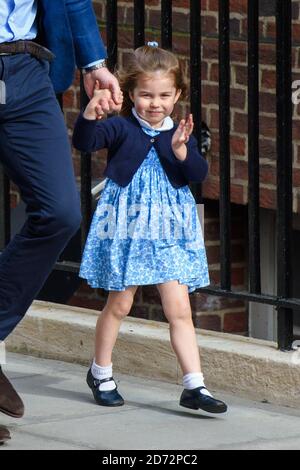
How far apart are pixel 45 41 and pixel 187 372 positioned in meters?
1.30

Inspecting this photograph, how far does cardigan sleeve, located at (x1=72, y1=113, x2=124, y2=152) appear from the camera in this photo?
4.93m

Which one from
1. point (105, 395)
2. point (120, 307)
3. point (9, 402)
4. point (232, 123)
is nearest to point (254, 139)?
point (120, 307)

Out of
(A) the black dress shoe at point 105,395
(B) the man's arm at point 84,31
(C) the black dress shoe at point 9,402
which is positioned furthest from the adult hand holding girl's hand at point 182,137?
(C) the black dress shoe at point 9,402

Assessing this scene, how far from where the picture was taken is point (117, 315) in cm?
517

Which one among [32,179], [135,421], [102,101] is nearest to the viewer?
[32,179]

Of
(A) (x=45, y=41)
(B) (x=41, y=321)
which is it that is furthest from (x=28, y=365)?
(A) (x=45, y=41)

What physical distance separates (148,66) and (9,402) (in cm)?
135

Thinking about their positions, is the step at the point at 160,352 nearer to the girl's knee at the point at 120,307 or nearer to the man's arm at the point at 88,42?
the girl's knee at the point at 120,307

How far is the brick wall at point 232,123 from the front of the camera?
639 cm

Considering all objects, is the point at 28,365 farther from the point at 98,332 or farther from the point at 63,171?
the point at 63,171

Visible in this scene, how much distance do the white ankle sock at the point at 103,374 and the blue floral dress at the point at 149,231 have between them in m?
0.33

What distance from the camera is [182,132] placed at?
16.1ft

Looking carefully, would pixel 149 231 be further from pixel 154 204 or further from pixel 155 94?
pixel 155 94

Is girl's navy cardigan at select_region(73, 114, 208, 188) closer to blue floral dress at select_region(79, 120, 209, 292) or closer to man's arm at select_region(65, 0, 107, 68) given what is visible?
blue floral dress at select_region(79, 120, 209, 292)
